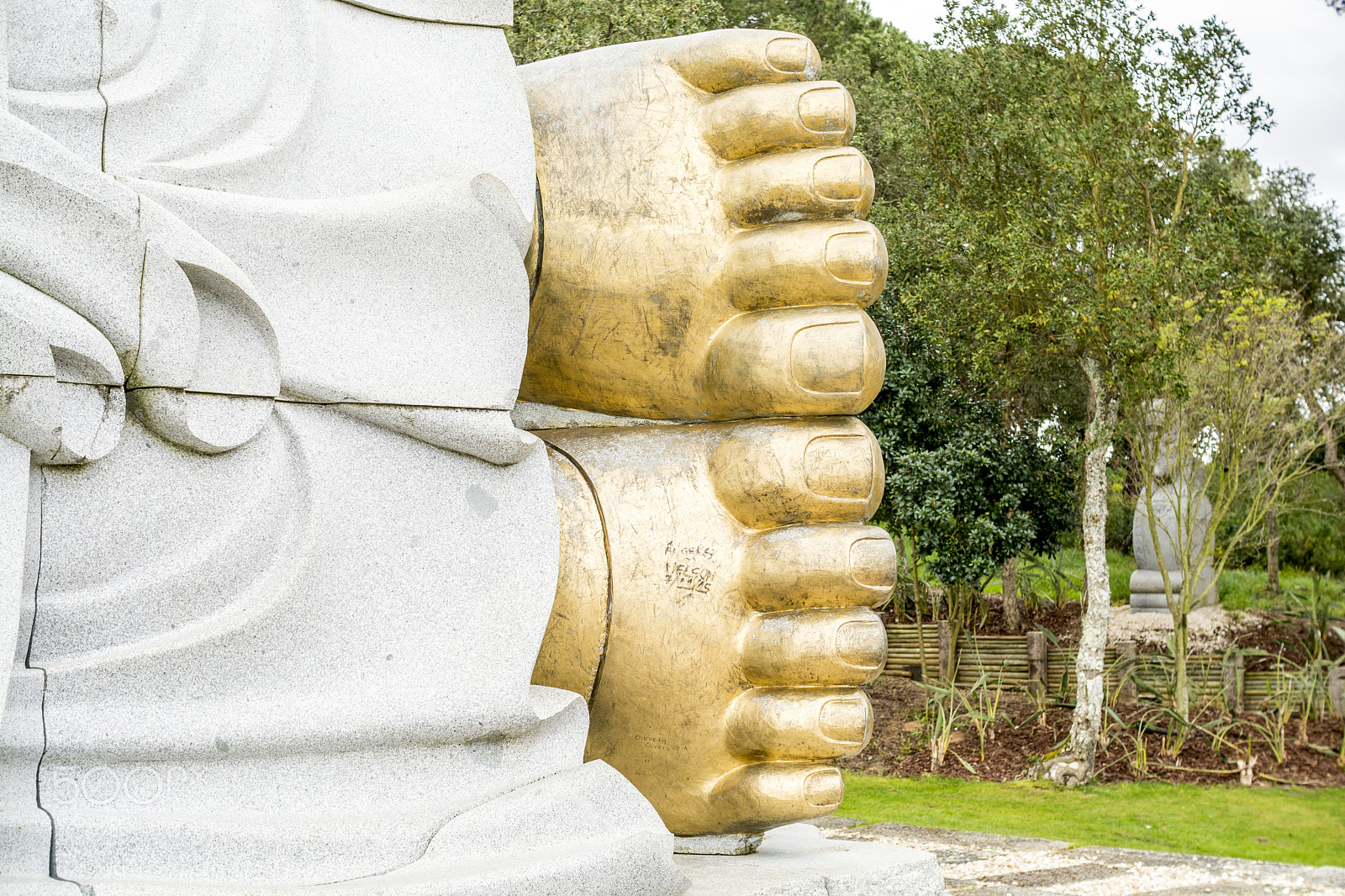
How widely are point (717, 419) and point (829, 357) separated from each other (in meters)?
0.34

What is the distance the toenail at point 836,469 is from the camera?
2.69 m

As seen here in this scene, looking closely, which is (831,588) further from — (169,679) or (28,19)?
(28,19)

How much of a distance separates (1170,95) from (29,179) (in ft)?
23.3

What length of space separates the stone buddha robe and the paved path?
3.48m

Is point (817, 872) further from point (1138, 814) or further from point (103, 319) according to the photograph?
point (1138, 814)

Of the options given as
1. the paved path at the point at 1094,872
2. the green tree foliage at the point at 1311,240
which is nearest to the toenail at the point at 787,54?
the paved path at the point at 1094,872

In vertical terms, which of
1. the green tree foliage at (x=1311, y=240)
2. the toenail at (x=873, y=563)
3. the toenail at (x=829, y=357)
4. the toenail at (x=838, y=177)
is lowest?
the toenail at (x=873, y=563)

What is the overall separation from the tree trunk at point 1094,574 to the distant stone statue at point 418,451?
5431 mm

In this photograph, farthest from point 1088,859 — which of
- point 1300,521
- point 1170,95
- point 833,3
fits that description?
point 833,3

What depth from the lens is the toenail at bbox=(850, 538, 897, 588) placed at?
2664 millimetres

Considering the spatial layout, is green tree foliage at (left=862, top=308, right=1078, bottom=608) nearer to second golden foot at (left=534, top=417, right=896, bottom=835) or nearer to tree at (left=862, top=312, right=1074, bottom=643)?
tree at (left=862, top=312, right=1074, bottom=643)

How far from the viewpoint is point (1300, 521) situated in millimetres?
16359

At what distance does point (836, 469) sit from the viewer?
2.69m

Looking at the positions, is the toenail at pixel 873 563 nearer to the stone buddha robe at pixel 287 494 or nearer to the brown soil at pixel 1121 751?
the stone buddha robe at pixel 287 494
